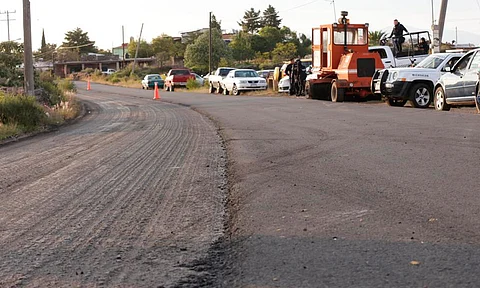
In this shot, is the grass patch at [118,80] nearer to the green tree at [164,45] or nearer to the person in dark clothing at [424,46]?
the green tree at [164,45]

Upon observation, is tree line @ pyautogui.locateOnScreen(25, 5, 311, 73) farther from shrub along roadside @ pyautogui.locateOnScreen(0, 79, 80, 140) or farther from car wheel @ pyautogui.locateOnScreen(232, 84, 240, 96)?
shrub along roadside @ pyautogui.locateOnScreen(0, 79, 80, 140)

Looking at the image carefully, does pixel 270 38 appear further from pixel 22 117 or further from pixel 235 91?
pixel 22 117

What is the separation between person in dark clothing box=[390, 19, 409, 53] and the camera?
30.1 meters

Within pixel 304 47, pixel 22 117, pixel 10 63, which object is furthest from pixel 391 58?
pixel 304 47

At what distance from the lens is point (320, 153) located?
11.5 meters

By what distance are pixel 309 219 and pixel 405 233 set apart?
1032 mm

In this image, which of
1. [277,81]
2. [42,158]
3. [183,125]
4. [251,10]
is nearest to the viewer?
[42,158]

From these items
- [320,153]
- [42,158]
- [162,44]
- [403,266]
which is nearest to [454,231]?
[403,266]

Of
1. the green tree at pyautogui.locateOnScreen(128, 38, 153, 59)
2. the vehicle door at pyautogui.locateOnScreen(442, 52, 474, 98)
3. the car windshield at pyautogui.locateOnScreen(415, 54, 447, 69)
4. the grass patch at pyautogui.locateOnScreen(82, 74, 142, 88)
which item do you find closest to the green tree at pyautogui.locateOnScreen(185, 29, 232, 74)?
the grass patch at pyautogui.locateOnScreen(82, 74, 142, 88)

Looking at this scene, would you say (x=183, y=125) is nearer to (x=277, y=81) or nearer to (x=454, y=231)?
(x=454, y=231)

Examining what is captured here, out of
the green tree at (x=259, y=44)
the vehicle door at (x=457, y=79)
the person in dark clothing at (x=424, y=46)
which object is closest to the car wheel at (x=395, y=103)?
the vehicle door at (x=457, y=79)

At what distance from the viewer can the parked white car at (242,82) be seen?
39344mm

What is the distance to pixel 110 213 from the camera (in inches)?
287

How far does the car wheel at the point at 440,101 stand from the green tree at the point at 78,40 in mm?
134425
